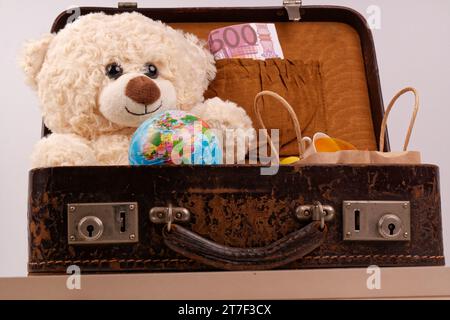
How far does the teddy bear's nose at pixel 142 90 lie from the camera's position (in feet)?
3.85

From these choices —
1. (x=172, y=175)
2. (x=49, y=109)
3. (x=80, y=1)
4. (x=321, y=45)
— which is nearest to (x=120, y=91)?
(x=49, y=109)

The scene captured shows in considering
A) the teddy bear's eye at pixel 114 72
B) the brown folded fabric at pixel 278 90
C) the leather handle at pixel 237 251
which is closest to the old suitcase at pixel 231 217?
the leather handle at pixel 237 251

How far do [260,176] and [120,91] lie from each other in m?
0.34

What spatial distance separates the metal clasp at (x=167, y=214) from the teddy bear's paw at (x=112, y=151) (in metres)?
0.29

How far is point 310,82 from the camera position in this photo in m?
1.49

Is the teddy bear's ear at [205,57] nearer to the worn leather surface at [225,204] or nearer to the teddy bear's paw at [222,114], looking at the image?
the teddy bear's paw at [222,114]

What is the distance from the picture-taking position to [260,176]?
983mm

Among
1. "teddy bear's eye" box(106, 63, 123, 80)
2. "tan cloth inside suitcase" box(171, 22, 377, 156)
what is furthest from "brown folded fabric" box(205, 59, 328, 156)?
"teddy bear's eye" box(106, 63, 123, 80)

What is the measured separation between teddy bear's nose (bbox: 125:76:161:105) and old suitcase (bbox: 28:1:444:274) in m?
0.24

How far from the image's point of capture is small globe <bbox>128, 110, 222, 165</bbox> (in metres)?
1.03

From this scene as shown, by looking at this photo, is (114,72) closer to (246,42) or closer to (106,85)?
(106,85)

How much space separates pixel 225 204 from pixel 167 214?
8cm

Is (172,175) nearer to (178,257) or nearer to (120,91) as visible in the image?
(178,257)
